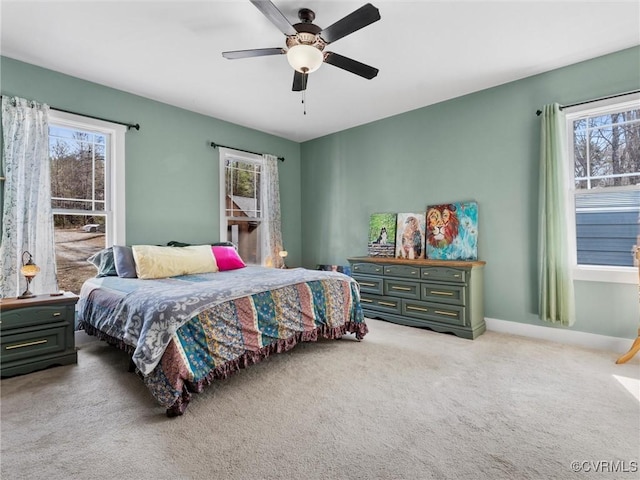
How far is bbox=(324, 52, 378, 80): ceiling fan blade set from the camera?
250cm

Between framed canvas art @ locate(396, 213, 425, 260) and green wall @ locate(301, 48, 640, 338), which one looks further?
framed canvas art @ locate(396, 213, 425, 260)

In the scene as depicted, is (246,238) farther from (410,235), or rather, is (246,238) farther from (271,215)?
(410,235)

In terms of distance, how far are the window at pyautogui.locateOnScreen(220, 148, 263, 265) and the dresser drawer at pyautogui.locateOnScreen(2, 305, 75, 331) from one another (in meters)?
2.18

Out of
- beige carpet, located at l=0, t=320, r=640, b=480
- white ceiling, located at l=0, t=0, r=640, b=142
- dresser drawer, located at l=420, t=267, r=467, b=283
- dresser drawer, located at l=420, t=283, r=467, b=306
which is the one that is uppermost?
white ceiling, located at l=0, t=0, r=640, b=142

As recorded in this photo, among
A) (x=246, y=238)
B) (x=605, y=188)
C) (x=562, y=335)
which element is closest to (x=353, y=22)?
(x=605, y=188)

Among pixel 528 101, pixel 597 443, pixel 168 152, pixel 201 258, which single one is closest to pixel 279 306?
pixel 201 258

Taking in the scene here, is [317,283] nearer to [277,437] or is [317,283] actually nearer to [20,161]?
[277,437]

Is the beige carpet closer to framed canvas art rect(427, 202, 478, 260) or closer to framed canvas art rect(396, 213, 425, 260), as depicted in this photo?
framed canvas art rect(427, 202, 478, 260)

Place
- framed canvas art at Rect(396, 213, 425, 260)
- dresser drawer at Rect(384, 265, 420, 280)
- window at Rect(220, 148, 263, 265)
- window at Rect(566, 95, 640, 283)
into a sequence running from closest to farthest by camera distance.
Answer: window at Rect(566, 95, 640, 283), dresser drawer at Rect(384, 265, 420, 280), framed canvas art at Rect(396, 213, 425, 260), window at Rect(220, 148, 263, 265)

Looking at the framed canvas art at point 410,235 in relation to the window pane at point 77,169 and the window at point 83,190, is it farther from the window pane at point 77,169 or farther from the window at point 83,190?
the window pane at point 77,169

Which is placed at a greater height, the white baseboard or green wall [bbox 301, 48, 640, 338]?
green wall [bbox 301, 48, 640, 338]

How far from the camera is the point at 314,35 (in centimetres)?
240

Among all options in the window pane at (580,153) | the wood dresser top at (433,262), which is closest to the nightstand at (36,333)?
the wood dresser top at (433,262)

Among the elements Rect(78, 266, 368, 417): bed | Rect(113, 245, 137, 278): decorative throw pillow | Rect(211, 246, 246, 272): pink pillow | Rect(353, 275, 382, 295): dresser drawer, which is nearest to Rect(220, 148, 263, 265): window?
Rect(211, 246, 246, 272): pink pillow
